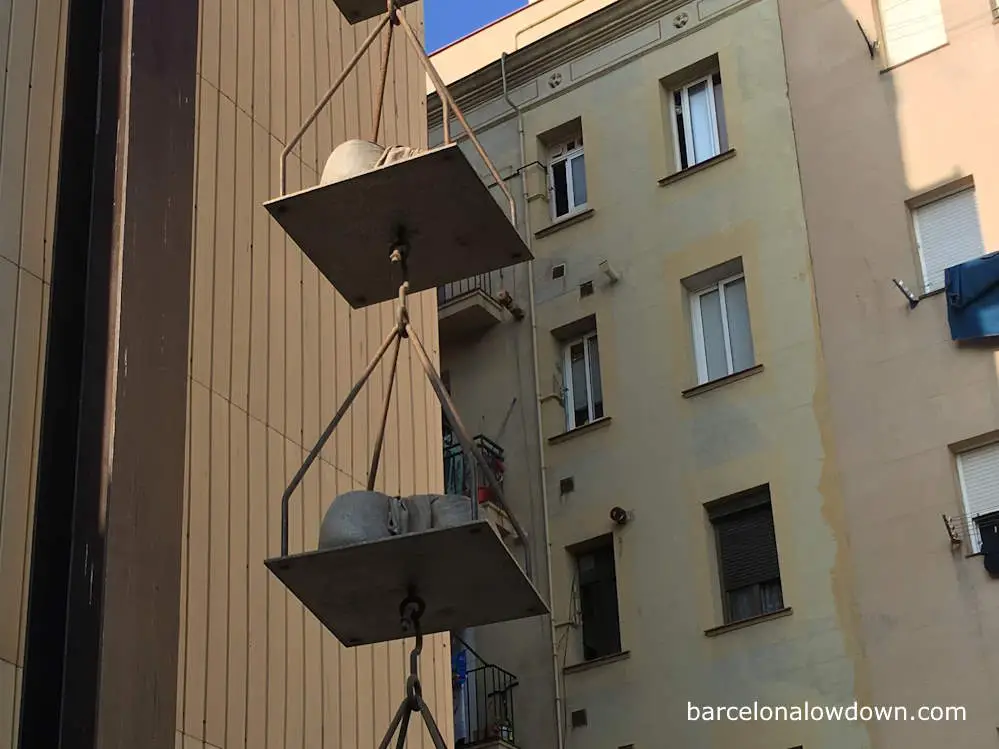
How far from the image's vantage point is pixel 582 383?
2062 cm

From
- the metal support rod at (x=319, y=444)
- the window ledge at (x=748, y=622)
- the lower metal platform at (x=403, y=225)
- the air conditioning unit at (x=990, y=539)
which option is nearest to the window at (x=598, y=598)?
the window ledge at (x=748, y=622)

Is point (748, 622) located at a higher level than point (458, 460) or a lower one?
lower

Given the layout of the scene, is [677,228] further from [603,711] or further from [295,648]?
[295,648]

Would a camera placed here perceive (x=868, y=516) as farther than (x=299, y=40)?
Yes

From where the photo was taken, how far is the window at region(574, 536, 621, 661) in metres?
19.0

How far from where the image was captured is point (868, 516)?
17172mm

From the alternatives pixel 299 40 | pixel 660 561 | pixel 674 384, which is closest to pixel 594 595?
pixel 660 561

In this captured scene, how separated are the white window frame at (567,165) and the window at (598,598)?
4397 mm

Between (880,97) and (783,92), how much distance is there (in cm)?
129

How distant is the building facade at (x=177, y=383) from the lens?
5582 mm

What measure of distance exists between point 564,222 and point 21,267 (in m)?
13.7

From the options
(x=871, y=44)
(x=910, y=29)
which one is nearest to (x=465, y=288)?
(x=871, y=44)

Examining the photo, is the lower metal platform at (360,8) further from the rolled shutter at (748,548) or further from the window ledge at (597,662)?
the window ledge at (597,662)

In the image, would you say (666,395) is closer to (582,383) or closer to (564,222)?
(582,383)
